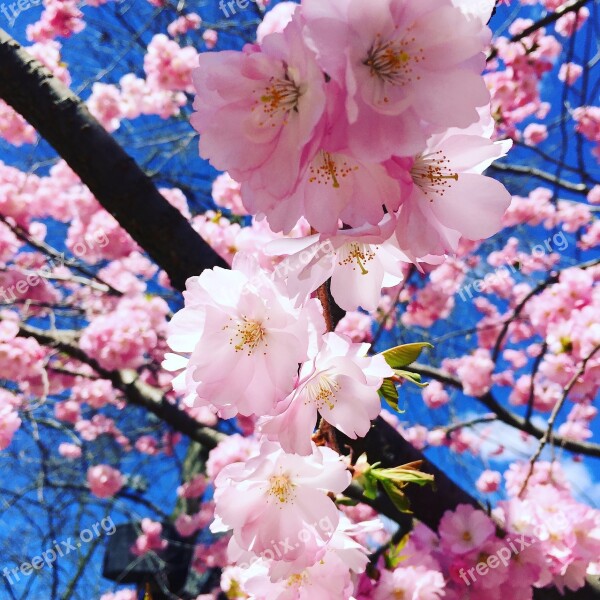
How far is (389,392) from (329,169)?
15.0 inches

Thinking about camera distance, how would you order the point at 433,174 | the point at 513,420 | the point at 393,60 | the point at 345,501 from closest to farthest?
→ the point at 393,60
the point at 433,174
the point at 345,501
the point at 513,420

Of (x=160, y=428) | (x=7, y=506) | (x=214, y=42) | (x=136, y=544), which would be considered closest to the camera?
(x=7, y=506)

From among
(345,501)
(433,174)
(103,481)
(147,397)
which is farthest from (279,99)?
(103,481)

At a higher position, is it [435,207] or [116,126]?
[116,126]

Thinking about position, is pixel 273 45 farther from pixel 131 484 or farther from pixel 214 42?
pixel 131 484

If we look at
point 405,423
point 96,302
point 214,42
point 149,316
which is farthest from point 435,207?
point 214,42

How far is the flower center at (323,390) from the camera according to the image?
0.77 m

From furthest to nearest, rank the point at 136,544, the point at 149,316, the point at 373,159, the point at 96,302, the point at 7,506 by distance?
the point at 136,544, the point at 96,302, the point at 7,506, the point at 149,316, the point at 373,159

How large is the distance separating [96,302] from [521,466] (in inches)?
153

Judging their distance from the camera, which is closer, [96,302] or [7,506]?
[7,506]

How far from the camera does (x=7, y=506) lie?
404 cm

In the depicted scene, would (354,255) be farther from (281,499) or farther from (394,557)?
(394,557)

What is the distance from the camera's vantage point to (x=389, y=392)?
81cm

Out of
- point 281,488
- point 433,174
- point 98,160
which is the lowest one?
point 281,488
